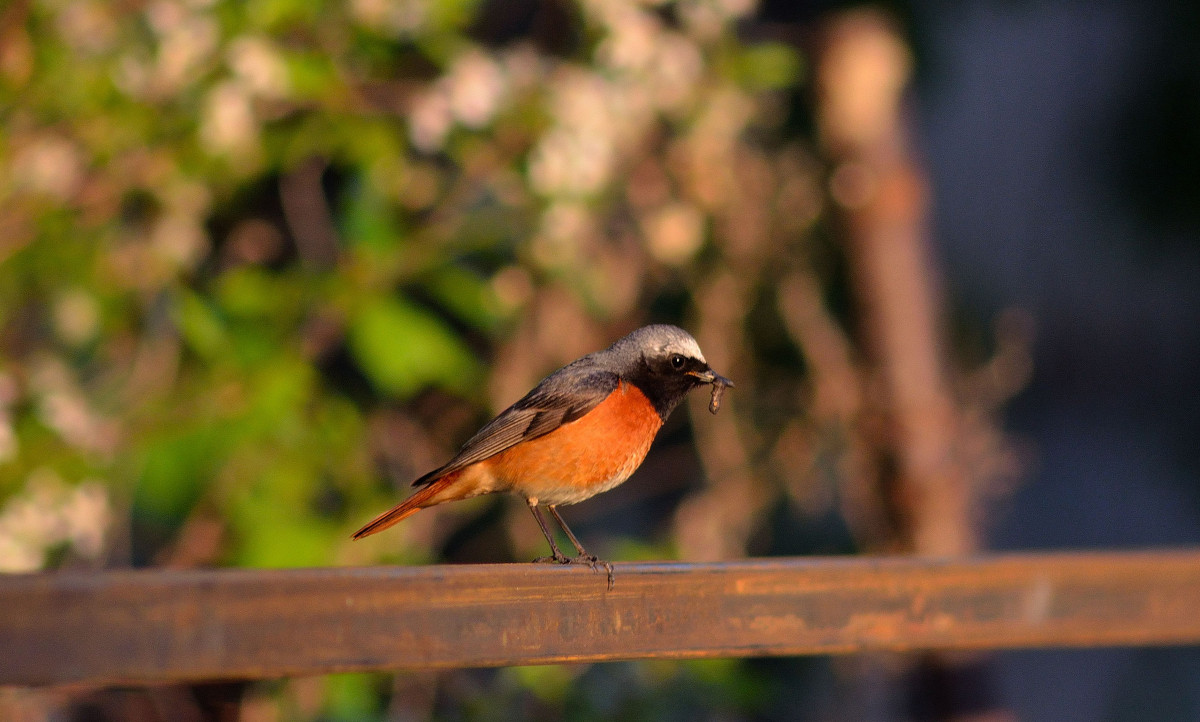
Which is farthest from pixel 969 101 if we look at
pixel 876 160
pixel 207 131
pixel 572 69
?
pixel 207 131

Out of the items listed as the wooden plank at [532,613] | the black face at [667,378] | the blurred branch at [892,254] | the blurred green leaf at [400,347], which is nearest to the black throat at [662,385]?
the black face at [667,378]

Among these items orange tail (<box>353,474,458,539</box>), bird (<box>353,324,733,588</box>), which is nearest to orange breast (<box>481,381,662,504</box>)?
bird (<box>353,324,733,588</box>)

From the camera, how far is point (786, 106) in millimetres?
5430

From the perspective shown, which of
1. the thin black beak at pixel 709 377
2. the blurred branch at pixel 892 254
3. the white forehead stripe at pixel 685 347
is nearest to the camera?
the thin black beak at pixel 709 377

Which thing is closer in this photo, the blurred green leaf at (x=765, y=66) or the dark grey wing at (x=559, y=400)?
the dark grey wing at (x=559, y=400)

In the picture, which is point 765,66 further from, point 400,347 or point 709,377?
point 709,377

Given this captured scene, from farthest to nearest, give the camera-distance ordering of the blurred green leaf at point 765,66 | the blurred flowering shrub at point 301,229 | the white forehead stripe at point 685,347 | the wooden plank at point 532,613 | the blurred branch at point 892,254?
the blurred branch at point 892,254 < the blurred green leaf at point 765,66 < the blurred flowering shrub at point 301,229 < the white forehead stripe at point 685,347 < the wooden plank at point 532,613

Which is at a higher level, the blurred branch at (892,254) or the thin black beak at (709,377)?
the thin black beak at (709,377)

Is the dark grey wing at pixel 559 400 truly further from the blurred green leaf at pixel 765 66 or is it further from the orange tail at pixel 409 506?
the blurred green leaf at pixel 765 66

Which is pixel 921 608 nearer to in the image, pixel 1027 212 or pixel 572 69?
pixel 572 69

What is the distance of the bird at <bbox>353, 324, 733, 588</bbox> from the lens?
2.13 metres

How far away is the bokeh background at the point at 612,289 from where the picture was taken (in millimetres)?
3600

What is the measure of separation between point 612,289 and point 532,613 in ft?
10.8

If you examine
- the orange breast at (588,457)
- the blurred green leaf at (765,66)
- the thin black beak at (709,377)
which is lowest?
the blurred green leaf at (765,66)
